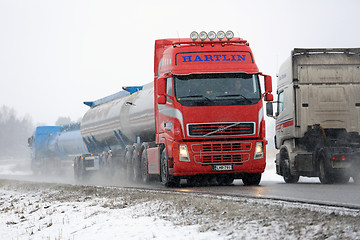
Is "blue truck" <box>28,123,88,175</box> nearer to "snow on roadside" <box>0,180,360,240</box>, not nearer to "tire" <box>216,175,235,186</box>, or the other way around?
"tire" <box>216,175,235,186</box>

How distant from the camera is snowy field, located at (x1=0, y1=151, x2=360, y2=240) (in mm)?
7691

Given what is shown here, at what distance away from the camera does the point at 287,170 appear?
20.2m

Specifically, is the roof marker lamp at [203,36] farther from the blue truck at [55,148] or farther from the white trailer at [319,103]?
the blue truck at [55,148]

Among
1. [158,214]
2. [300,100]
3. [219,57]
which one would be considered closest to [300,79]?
[300,100]

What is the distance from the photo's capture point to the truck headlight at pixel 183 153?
54.1 feet

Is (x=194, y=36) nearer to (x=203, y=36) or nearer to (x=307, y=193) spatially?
(x=203, y=36)

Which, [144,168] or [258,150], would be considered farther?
[144,168]

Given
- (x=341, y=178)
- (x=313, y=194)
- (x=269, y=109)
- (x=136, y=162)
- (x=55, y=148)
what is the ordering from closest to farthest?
1. (x=313, y=194)
2. (x=341, y=178)
3. (x=269, y=109)
4. (x=136, y=162)
5. (x=55, y=148)

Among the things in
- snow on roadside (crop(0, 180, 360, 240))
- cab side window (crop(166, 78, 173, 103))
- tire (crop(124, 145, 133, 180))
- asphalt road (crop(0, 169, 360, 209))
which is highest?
cab side window (crop(166, 78, 173, 103))

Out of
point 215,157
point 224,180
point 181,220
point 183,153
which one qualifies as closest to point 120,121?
point 224,180

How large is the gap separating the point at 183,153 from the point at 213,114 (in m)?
1.30

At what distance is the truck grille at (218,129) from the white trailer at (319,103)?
3.00 m

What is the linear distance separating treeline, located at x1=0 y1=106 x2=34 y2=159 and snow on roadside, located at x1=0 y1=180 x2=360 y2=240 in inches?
5624

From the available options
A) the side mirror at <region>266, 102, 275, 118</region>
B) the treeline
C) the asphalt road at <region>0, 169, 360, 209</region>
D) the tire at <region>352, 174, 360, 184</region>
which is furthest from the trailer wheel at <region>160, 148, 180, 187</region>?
the treeline
